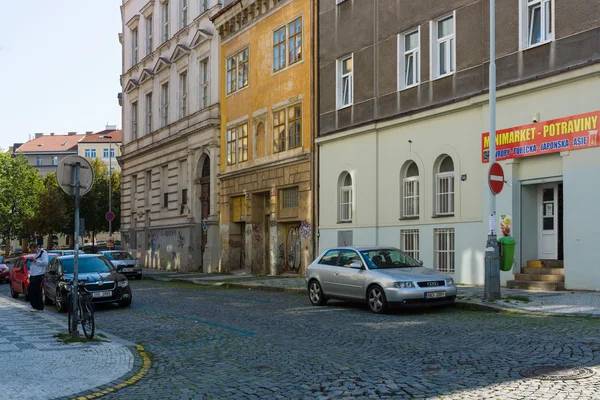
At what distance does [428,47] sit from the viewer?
72.3ft

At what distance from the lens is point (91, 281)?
→ 17.9 meters

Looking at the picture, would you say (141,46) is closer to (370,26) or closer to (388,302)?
(370,26)

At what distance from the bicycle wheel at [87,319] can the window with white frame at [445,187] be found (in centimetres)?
1223

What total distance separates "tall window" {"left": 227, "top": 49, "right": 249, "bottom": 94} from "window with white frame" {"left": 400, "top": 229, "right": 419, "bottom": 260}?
1335 cm

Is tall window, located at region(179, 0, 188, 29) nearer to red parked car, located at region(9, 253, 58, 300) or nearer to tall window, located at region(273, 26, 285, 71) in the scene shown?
tall window, located at region(273, 26, 285, 71)

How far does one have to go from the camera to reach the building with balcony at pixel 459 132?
17266 mm

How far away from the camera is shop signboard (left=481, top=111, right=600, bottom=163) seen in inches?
666

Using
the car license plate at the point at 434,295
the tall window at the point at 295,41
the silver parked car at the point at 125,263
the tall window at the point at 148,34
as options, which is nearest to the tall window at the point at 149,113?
the tall window at the point at 148,34

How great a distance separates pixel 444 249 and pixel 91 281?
10083mm

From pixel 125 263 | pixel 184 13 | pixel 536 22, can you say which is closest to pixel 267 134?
pixel 125 263

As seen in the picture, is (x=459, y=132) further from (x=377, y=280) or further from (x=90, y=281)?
(x=90, y=281)

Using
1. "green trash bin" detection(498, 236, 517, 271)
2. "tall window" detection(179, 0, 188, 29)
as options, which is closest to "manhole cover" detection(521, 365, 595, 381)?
"green trash bin" detection(498, 236, 517, 271)

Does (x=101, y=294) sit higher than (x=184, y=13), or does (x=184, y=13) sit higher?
(x=184, y=13)

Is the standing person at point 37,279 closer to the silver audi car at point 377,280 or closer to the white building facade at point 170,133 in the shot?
the silver audi car at point 377,280
